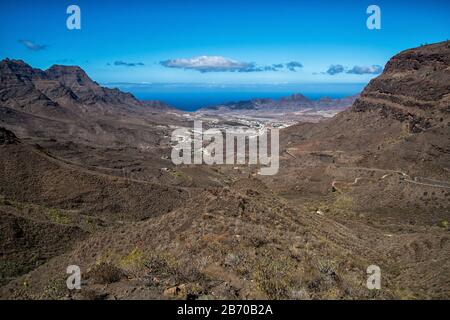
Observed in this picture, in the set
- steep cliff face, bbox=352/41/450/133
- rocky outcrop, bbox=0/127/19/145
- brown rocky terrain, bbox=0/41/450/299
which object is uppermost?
steep cliff face, bbox=352/41/450/133

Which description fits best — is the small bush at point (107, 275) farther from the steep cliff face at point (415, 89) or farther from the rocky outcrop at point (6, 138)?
the steep cliff face at point (415, 89)

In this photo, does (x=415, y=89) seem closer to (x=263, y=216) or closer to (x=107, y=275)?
(x=263, y=216)

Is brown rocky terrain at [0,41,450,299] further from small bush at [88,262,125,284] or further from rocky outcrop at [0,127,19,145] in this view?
rocky outcrop at [0,127,19,145]

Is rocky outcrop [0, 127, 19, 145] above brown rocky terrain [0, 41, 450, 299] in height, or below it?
above

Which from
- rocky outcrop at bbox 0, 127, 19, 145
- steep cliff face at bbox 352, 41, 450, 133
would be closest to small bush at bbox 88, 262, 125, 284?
rocky outcrop at bbox 0, 127, 19, 145

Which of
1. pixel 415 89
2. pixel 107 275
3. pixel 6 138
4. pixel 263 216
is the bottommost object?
pixel 263 216

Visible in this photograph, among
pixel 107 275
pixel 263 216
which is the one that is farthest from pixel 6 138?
pixel 107 275
